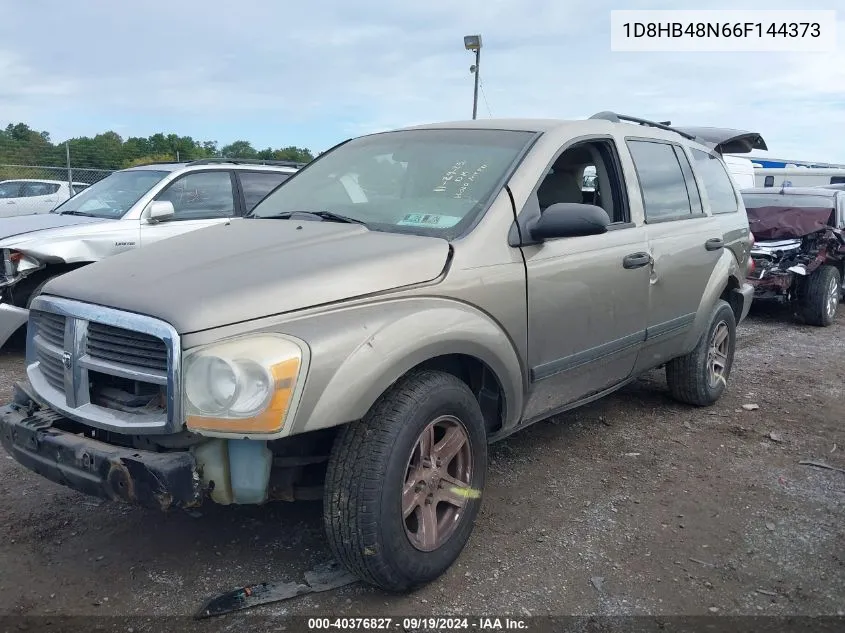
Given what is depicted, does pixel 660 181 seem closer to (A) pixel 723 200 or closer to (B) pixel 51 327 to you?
(A) pixel 723 200

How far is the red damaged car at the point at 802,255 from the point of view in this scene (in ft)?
27.9

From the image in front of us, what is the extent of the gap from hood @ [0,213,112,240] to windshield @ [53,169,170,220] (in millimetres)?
167

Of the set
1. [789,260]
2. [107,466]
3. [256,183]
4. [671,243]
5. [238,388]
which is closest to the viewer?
[238,388]

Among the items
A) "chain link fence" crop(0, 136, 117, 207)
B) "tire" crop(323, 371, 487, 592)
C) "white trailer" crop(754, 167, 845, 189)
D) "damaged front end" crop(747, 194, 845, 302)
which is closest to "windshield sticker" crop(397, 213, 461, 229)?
"tire" crop(323, 371, 487, 592)

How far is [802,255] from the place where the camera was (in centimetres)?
872

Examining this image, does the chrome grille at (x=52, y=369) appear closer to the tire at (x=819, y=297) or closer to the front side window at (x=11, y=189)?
the tire at (x=819, y=297)

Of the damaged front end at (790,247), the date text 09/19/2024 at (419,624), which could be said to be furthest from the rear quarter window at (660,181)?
the damaged front end at (790,247)

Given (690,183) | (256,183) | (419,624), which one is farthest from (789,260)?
(419,624)

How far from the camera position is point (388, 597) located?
2.75m

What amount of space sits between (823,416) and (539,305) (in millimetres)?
2996

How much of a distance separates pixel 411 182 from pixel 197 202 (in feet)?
13.8

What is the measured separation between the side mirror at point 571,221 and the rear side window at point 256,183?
4.64 metres

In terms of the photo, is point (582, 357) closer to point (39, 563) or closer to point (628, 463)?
point (628, 463)

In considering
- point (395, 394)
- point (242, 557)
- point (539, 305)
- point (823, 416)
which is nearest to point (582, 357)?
point (539, 305)
